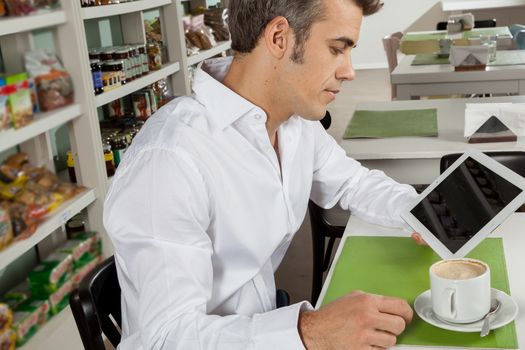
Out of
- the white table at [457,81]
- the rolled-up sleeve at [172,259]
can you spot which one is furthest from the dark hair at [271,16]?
the white table at [457,81]

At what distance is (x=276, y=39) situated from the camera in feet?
4.05

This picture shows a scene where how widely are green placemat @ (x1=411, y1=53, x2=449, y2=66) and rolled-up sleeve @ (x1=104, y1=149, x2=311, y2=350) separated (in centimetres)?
286

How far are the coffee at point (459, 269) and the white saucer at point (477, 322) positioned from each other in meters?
0.06

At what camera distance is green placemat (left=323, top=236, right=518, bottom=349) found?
104 centimetres

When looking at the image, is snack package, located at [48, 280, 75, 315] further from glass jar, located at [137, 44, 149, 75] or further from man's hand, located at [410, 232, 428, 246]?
man's hand, located at [410, 232, 428, 246]

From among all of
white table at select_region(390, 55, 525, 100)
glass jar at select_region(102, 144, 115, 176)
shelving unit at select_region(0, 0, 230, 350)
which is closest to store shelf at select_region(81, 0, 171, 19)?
shelving unit at select_region(0, 0, 230, 350)

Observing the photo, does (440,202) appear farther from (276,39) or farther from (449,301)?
(276,39)

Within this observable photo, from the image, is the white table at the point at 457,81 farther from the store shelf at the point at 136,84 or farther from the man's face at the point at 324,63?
the man's face at the point at 324,63

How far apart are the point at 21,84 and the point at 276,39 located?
4.22ft

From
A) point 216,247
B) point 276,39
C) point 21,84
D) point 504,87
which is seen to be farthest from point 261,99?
point 504,87

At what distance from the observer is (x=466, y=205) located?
123 cm

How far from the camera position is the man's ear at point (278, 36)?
1.22m

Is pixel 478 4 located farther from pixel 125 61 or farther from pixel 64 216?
pixel 64 216

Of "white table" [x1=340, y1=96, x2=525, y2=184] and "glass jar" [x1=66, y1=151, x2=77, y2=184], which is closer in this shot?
"white table" [x1=340, y1=96, x2=525, y2=184]
